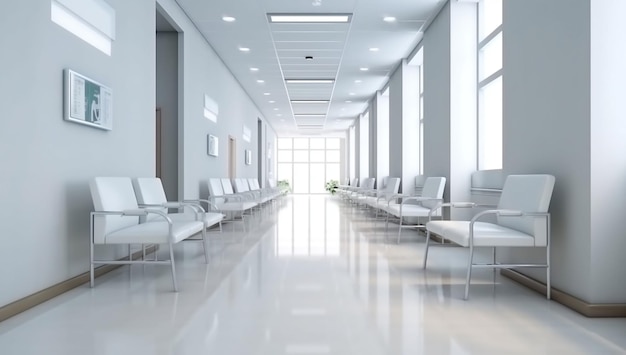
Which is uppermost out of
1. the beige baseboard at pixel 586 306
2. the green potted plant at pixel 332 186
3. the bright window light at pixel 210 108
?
the bright window light at pixel 210 108

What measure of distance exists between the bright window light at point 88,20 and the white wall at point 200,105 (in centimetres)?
170

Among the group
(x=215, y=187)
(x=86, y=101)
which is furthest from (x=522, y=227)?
(x=215, y=187)

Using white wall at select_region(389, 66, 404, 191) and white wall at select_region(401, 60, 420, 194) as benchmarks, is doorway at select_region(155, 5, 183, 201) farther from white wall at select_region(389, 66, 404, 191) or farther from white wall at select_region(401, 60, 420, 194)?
white wall at select_region(389, 66, 404, 191)

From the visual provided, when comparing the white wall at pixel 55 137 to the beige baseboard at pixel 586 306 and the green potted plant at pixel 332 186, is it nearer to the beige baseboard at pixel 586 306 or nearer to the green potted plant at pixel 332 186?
the beige baseboard at pixel 586 306

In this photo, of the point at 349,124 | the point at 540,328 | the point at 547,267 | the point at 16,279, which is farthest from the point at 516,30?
the point at 349,124

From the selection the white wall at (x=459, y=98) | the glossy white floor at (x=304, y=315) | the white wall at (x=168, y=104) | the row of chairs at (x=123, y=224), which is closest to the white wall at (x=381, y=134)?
the white wall at (x=459, y=98)

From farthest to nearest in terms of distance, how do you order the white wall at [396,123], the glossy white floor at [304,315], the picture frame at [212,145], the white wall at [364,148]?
the white wall at [364,148] → the white wall at [396,123] → the picture frame at [212,145] → the glossy white floor at [304,315]

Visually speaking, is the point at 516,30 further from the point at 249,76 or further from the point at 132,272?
the point at 249,76

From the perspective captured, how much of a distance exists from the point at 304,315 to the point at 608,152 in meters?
2.32

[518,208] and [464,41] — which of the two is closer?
[518,208]

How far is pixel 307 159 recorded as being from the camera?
30.0 metres

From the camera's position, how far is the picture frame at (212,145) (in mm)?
8982

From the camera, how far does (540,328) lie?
116 inches

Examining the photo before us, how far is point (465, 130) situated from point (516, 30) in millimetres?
2503
